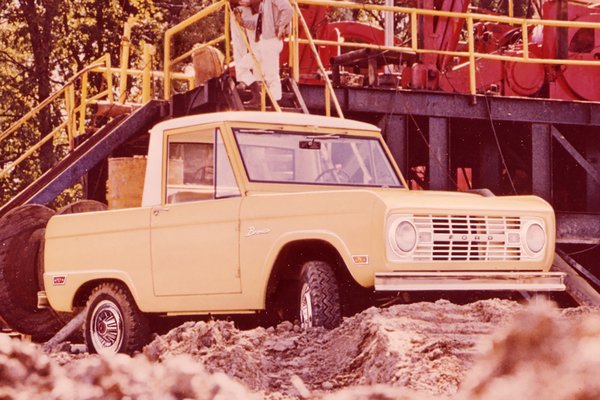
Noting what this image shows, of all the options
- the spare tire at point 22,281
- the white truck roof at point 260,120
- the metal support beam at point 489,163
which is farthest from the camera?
the metal support beam at point 489,163

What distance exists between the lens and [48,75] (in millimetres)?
33344

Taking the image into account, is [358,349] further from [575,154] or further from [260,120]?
[575,154]

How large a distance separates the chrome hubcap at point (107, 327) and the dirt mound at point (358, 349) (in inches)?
76.3

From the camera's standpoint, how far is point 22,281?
42.4 ft

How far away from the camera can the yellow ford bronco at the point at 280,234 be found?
8203 millimetres

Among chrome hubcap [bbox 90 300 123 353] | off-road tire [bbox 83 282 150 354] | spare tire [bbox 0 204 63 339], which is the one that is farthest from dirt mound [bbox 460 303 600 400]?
spare tire [bbox 0 204 63 339]

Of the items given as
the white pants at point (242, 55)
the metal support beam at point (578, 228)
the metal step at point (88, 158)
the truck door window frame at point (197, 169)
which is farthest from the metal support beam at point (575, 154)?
the truck door window frame at point (197, 169)

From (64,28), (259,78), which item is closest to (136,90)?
(64,28)

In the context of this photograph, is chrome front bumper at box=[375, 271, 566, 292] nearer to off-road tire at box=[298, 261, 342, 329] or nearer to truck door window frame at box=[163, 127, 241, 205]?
off-road tire at box=[298, 261, 342, 329]

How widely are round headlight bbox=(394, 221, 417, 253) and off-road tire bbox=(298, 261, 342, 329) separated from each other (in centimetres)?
48

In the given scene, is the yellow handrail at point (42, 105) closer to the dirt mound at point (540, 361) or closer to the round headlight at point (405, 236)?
the round headlight at point (405, 236)

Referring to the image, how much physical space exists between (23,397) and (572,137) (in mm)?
16339

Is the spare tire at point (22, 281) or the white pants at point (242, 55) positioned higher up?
the white pants at point (242, 55)

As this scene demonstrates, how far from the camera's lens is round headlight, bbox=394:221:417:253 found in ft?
26.9
